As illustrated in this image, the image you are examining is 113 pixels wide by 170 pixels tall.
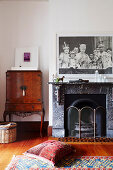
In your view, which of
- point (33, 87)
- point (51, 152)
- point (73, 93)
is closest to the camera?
point (51, 152)

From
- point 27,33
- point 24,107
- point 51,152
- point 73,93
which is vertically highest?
point 27,33

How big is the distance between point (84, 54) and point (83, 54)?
21mm

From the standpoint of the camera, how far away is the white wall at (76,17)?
3.73 meters

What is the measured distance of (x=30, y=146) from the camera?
9.87 feet

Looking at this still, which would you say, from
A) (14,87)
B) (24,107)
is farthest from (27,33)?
(24,107)

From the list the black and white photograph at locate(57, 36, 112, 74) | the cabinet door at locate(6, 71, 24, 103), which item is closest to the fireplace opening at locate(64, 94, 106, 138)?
the black and white photograph at locate(57, 36, 112, 74)

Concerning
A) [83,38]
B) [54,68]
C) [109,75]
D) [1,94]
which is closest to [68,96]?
[54,68]

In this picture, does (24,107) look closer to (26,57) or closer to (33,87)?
(33,87)

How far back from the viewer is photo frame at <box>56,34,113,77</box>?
373 centimetres

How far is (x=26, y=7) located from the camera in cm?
418

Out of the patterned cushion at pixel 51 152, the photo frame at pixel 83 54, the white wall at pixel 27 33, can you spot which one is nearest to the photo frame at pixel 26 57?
the white wall at pixel 27 33

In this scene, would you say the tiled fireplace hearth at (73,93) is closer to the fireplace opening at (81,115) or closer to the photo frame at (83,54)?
the fireplace opening at (81,115)

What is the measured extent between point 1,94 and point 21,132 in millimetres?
964

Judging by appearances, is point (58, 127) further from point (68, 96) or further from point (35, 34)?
point (35, 34)
